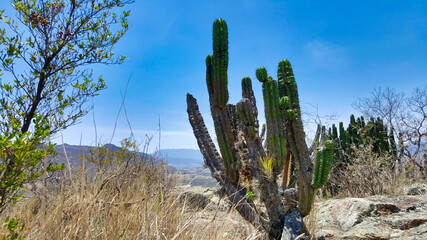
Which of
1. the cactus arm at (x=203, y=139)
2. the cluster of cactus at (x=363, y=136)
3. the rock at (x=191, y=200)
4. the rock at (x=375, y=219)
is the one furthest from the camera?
the cluster of cactus at (x=363, y=136)

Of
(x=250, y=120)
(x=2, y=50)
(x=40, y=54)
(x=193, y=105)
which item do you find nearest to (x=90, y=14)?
(x=40, y=54)

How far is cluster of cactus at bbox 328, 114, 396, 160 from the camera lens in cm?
1124

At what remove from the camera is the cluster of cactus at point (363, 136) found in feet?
36.9

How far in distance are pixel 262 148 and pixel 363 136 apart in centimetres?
969

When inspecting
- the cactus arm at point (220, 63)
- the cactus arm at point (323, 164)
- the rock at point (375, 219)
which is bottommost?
the rock at point (375, 219)

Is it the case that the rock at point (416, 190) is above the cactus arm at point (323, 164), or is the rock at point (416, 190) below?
below

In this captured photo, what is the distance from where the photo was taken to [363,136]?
11.9 metres

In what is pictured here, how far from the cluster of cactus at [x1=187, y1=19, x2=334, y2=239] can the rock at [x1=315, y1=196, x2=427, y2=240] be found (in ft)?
2.32

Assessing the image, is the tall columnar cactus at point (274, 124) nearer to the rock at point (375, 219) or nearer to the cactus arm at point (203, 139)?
the cactus arm at point (203, 139)

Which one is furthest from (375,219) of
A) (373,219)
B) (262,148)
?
(262,148)

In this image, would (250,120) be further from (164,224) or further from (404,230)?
(404,230)

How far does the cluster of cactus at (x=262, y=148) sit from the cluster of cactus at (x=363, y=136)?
24.8 ft

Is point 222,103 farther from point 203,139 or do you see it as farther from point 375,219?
point 375,219

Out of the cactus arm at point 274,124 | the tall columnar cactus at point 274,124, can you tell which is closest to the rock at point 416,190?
the tall columnar cactus at point 274,124
